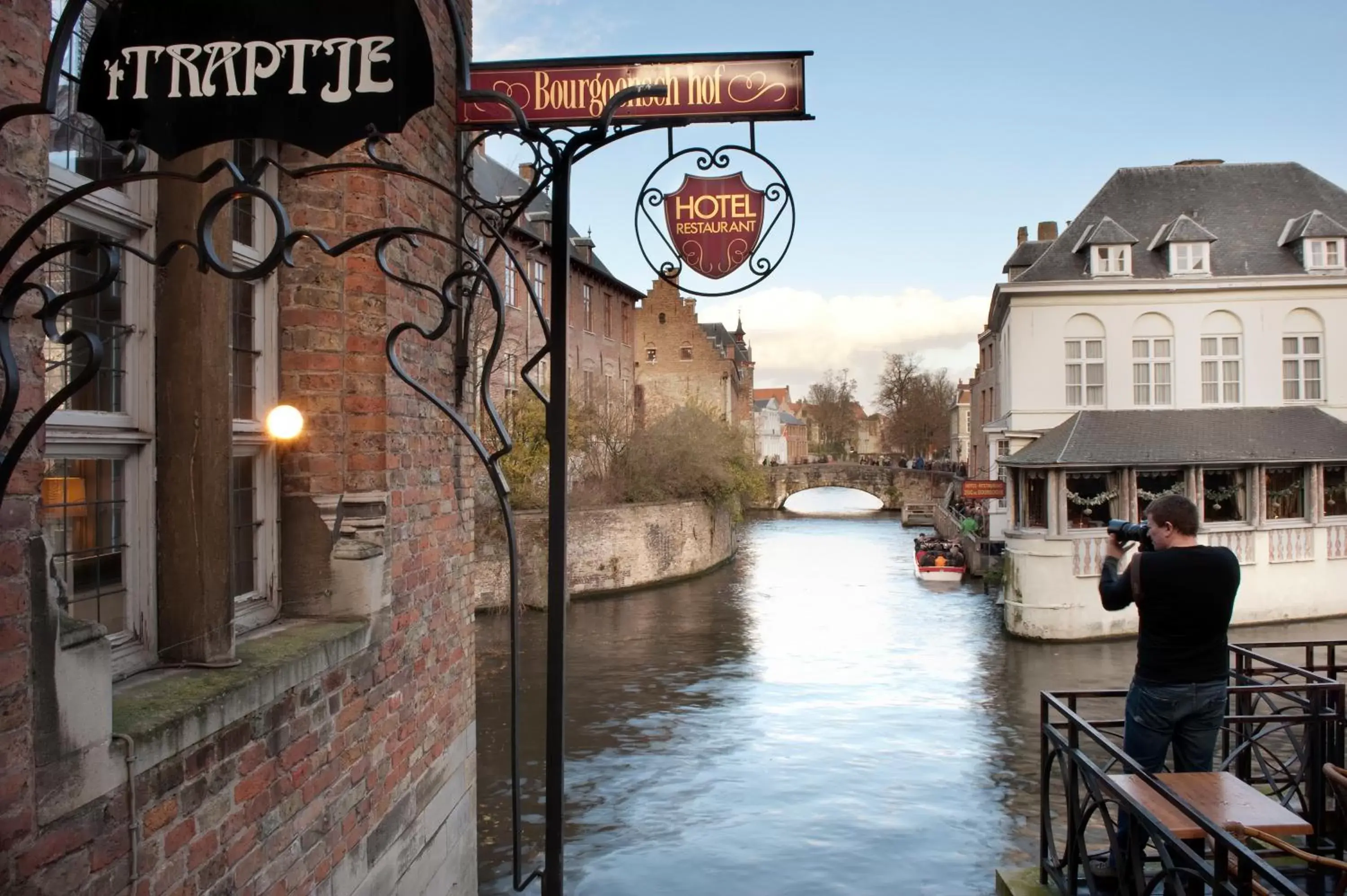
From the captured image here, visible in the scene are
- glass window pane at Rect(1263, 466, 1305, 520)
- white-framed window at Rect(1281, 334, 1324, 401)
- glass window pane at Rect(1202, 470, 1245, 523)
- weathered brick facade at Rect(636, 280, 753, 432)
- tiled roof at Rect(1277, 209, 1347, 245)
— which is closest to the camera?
glass window pane at Rect(1202, 470, 1245, 523)

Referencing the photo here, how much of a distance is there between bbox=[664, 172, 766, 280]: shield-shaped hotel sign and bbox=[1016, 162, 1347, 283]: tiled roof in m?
21.2

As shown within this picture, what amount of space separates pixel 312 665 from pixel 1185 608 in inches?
148

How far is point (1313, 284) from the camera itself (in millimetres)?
23641

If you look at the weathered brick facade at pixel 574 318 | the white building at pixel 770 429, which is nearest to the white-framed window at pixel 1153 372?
the weathered brick facade at pixel 574 318

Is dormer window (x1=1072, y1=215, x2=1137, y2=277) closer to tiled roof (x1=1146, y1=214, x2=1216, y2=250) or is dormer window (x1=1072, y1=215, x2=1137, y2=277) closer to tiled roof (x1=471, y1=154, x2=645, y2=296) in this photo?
tiled roof (x1=1146, y1=214, x2=1216, y2=250)

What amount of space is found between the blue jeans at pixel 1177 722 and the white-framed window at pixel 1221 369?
21.4m

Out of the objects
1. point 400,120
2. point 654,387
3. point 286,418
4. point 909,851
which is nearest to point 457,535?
point 286,418

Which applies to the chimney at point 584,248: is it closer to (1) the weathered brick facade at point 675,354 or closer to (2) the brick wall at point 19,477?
(1) the weathered brick facade at point 675,354

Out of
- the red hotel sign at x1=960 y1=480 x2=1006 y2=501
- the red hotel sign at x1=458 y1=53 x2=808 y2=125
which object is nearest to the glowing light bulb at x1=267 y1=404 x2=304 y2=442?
the red hotel sign at x1=458 y1=53 x2=808 y2=125

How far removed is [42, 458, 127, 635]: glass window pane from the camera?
9.05 ft

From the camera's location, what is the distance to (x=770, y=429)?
389ft

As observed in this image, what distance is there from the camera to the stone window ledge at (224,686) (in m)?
2.58

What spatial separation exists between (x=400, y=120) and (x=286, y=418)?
5.86 ft

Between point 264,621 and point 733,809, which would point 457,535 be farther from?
point 733,809
